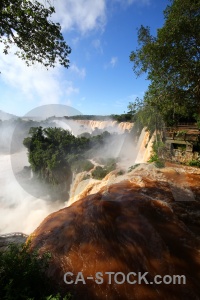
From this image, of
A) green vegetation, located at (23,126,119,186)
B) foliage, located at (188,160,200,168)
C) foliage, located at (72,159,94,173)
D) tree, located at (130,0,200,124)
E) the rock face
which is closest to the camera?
the rock face

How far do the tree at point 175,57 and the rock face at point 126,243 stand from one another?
6021mm

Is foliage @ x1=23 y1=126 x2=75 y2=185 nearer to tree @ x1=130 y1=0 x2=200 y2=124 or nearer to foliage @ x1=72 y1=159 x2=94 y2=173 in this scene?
foliage @ x1=72 y1=159 x2=94 y2=173

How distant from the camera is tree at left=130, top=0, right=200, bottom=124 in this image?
950 cm

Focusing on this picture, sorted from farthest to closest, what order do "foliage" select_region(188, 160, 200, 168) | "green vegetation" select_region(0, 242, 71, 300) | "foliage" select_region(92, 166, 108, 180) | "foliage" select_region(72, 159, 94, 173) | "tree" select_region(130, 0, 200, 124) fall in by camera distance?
"foliage" select_region(72, 159, 94, 173) < "foliage" select_region(92, 166, 108, 180) < "foliage" select_region(188, 160, 200, 168) < "tree" select_region(130, 0, 200, 124) < "green vegetation" select_region(0, 242, 71, 300)

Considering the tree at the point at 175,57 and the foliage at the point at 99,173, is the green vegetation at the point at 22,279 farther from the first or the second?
the foliage at the point at 99,173

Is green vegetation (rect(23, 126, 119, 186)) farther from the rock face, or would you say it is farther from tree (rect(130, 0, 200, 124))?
the rock face

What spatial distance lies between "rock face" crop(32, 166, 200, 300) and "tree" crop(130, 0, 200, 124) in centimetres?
602

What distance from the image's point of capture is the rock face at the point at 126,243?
15.1ft

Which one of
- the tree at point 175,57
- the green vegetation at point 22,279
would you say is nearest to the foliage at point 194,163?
the tree at point 175,57

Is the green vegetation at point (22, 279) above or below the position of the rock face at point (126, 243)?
above

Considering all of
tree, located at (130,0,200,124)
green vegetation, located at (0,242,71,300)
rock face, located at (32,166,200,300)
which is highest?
tree, located at (130,0,200,124)

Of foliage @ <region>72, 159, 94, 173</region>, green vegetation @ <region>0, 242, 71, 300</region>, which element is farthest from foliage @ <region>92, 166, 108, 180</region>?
green vegetation @ <region>0, 242, 71, 300</region>

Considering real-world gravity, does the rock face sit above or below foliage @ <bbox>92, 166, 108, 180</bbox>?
above

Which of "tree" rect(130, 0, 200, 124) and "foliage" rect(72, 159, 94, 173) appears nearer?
"tree" rect(130, 0, 200, 124)
